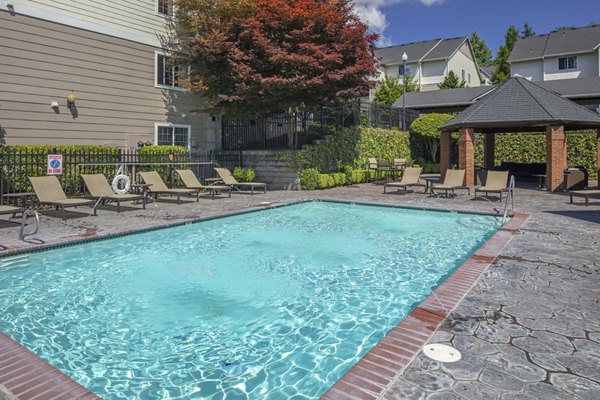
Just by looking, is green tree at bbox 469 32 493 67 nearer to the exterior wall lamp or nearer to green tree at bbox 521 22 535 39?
green tree at bbox 521 22 535 39

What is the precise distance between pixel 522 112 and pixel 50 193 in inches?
684

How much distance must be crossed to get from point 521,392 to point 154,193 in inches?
510

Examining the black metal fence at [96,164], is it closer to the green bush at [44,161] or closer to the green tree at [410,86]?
the green bush at [44,161]

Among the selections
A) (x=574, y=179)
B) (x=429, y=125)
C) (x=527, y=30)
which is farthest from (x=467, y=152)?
(x=527, y=30)

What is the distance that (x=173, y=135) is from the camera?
18.2m

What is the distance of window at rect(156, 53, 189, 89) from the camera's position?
57.4 feet

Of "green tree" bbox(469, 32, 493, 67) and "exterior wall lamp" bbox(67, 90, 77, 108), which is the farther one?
"green tree" bbox(469, 32, 493, 67)

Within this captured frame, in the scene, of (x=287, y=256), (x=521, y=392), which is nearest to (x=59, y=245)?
(x=287, y=256)

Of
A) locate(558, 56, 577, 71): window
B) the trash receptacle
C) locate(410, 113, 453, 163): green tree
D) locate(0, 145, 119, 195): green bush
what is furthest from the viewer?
locate(558, 56, 577, 71): window

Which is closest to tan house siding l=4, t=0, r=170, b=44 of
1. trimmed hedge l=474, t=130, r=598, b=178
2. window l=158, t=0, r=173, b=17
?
window l=158, t=0, r=173, b=17

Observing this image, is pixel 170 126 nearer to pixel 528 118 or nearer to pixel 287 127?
pixel 287 127

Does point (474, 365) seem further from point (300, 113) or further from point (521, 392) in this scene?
point (300, 113)

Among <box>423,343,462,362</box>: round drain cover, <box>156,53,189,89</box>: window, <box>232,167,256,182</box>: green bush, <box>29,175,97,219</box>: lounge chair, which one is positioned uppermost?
<box>156,53,189,89</box>: window

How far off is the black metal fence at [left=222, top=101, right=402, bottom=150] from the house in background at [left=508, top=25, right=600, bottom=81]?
27.1 metres
